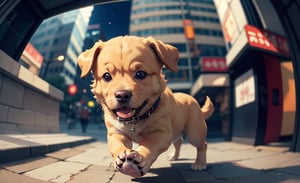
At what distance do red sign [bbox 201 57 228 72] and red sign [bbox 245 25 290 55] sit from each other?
6.76m

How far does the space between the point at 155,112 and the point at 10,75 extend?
297cm

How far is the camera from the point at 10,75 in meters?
3.88

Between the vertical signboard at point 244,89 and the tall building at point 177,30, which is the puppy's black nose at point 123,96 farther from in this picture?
the tall building at point 177,30

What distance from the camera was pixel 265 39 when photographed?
262 inches

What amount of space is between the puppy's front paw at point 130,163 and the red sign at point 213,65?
40.9 ft

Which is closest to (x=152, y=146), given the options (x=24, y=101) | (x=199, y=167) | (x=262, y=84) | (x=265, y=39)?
(x=199, y=167)

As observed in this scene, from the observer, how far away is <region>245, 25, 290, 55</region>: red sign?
21.5 ft

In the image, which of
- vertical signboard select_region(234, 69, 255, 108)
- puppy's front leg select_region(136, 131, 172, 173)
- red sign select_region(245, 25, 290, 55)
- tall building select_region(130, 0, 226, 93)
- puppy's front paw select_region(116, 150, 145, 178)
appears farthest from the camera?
tall building select_region(130, 0, 226, 93)

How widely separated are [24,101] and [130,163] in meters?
3.85

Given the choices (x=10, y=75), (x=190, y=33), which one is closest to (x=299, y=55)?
(x=10, y=75)

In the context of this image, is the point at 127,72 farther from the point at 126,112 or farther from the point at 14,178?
Answer: the point at 14,178

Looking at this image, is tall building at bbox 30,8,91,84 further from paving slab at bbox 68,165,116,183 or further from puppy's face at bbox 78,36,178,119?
paving slab at bbox 68,165,116,183

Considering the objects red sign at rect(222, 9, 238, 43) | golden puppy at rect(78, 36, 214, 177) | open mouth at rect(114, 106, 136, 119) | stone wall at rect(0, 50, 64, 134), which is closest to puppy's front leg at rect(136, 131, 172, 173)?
golden puppy at rect(78, 36, 214, 177)

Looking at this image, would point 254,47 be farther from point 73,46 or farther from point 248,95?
point 73,46
